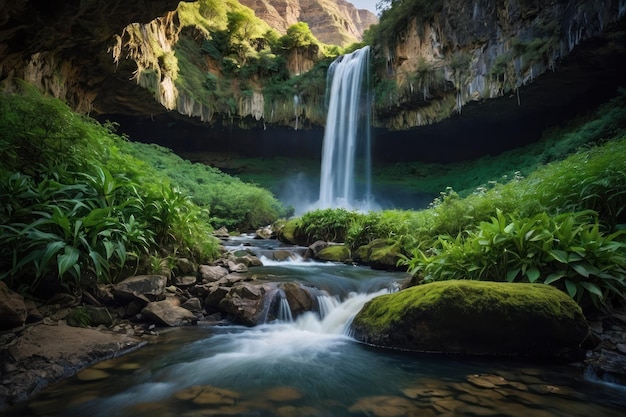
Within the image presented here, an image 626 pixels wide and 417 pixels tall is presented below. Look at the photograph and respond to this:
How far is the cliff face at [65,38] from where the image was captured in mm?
4344

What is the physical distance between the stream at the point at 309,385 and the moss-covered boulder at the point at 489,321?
0.47 ft

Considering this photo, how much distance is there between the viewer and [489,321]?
9.62ft

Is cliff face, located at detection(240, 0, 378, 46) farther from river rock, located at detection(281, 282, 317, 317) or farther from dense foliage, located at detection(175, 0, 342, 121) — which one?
river rock, located at detection(281, 282, 317, 317)

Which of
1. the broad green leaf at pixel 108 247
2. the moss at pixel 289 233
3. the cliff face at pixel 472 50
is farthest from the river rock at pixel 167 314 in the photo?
the cliff face at pixel 472 50

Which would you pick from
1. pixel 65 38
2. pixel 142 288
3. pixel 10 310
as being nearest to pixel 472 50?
pixel 65 38

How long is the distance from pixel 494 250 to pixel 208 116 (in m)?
17.4

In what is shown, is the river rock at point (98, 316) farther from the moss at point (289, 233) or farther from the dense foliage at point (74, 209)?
the moss at point (289, 233)

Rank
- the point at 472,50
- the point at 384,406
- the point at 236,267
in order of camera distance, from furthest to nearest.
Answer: the point at 472,50 < the point at 236,267 < the point at 384,406

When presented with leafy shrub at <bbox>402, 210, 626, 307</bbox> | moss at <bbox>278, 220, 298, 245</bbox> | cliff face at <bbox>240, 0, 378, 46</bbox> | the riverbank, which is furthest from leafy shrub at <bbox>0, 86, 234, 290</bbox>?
cliff face at <bbox>240, 0, 378, 46</bbox>

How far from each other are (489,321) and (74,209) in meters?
4.30

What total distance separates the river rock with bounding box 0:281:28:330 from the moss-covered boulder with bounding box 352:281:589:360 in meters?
3.18

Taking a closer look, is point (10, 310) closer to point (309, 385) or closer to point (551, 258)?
point (309, 385)

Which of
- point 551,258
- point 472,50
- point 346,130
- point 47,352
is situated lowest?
point 47,352

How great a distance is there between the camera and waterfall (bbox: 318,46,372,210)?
19422mm
